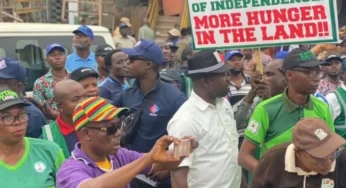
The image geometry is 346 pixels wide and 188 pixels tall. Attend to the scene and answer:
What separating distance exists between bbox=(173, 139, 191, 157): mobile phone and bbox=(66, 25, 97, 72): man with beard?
5.34 m

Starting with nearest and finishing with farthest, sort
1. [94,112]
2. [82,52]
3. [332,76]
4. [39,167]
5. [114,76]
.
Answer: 1. [94,112]
2. [39,167]
3. [114,76]
4. [332,76]
5. [82,52]

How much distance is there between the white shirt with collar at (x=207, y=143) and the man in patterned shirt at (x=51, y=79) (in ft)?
7.96

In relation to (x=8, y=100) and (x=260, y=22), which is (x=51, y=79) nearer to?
(x=260, y=22)

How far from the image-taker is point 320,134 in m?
3.89

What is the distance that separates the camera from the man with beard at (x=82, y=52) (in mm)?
8742

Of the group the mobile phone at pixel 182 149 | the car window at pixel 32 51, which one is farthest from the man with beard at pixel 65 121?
the car window at pixel 32 51

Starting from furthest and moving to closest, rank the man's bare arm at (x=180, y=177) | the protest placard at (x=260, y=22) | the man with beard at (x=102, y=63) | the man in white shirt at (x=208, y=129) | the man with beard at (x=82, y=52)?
the man with beard at (x=82, y=52) < the man with beard at (x=102, y=63) < the protest placard at (x=260, y=22) < the man in white shirt at (x=208, y=129) < the man's bare arm at (x=180, y=177)

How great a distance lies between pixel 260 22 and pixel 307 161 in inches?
105

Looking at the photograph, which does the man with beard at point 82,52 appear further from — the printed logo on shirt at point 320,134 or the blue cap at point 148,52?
the printed logo on shirt at point 320,134

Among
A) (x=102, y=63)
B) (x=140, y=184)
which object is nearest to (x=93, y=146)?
(x=140, y=184)

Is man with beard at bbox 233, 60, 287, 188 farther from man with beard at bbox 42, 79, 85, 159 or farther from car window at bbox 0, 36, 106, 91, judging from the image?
car window at bbox 0, 36, 106, 91

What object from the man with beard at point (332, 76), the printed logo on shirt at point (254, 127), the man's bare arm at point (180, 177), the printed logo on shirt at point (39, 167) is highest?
the man with beard at point (332, 76)

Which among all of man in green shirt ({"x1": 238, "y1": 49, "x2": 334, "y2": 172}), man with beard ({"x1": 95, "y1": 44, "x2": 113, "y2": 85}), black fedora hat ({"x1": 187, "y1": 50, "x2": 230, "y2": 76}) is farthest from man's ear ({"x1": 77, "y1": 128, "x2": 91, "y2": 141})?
man with beard ({"x1": 95, "y1": 44, "x2": 113, "y2": 85})

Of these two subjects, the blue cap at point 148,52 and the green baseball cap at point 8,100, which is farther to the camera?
the blue cap at point 148,52
